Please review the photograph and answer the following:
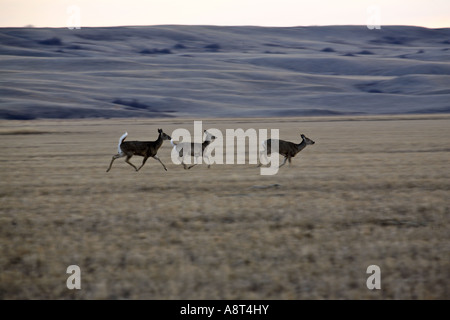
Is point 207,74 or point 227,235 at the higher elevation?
point 207,74

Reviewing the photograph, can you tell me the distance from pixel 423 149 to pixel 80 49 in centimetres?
14026

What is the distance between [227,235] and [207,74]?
11151 centimetres

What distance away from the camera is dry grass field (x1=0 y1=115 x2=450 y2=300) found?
248 inches

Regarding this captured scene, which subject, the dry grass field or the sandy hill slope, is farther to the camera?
the sandy hill slope

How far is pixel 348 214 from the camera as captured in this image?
984cm

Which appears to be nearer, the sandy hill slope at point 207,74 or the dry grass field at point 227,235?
the dry grass field at point 227,235

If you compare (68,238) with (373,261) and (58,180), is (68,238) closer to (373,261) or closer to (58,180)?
(373,261)

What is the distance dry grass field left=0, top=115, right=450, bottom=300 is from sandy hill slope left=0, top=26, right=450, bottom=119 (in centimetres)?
6585

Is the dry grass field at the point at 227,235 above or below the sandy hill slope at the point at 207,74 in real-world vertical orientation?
below

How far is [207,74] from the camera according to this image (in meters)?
118

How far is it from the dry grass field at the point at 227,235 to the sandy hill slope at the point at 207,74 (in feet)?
216

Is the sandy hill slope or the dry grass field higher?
the sandy hill slope

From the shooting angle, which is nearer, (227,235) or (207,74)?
(227,235)

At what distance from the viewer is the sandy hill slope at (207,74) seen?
285 feet
